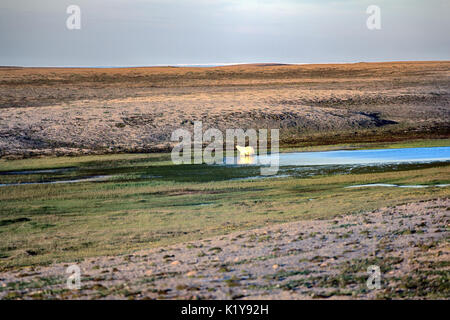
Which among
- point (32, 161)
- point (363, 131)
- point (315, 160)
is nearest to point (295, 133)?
point (363, 131)

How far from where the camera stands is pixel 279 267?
8664 mm

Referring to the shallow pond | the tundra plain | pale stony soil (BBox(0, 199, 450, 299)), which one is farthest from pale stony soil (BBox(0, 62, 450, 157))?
pale stony soil (BBox(0, 199, 450, 299))

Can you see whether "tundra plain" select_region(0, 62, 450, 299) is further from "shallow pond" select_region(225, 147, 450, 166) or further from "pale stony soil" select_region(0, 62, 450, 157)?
"shallow pond" select_region(225, 147, 450, 166)

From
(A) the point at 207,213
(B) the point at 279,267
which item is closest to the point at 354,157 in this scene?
(A) the point at 207,213

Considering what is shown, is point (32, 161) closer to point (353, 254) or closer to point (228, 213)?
point (228, 213)

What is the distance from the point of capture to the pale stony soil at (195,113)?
27.1m

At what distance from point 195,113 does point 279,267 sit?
2493cm

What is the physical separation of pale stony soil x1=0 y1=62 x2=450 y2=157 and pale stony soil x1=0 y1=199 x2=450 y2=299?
15.5 metres

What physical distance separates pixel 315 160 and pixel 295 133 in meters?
8.86

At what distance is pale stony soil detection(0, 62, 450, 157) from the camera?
27.1m

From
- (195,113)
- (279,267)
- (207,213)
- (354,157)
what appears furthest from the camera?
(195,113)

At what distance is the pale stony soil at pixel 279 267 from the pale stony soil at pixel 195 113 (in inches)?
610

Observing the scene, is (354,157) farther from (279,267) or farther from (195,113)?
(279,267)
